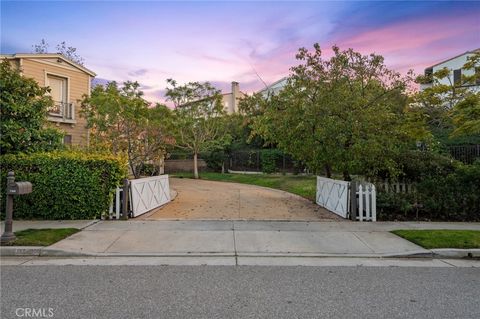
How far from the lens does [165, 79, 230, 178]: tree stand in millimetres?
27906

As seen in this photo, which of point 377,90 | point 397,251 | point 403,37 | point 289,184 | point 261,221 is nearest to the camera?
point 397,251

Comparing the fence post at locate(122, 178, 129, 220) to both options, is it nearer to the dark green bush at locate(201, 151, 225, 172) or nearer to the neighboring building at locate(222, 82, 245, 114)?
the dark green bush at locate(201, 151, 225, 172)

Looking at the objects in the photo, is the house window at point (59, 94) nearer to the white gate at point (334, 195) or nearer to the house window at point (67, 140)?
the house window at point (67, 140)

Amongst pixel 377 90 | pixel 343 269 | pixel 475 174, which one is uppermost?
pixel 377 90

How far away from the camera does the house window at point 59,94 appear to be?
2106 cm

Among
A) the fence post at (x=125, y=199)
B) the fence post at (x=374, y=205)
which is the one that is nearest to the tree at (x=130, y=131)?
the fence post at (x=125, y=199)

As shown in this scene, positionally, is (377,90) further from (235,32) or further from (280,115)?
(235,32)

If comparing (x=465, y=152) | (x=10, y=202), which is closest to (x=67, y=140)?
(x=10, y=202)

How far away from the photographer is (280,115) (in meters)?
13.3

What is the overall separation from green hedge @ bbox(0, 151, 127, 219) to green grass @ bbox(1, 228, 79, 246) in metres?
1.53

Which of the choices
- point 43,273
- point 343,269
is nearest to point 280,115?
point 343,269

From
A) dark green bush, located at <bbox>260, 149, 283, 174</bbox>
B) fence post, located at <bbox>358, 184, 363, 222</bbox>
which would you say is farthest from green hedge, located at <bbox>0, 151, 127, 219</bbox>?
dark green bush, located at <bbox>260, 149, 283, 174</bbox>

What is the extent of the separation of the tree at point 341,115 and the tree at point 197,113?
14.8 m

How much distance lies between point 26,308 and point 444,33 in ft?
49.1
